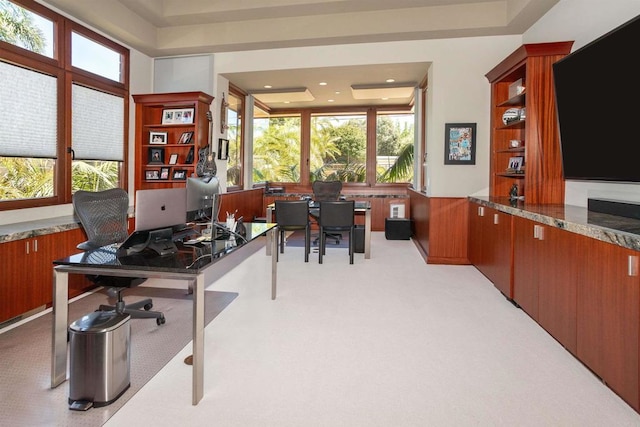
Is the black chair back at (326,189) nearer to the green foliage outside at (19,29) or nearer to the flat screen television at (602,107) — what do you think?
the flat screen television at (602,107)

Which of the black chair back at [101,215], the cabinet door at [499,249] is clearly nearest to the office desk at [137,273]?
the black chair back at [101,215]

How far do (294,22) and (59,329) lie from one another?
4.80 metres

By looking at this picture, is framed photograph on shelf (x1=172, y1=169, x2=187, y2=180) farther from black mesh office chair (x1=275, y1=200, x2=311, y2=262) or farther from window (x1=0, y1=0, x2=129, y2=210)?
black mesh office chair (x1=275, y1=200, x2=311, y2=262)

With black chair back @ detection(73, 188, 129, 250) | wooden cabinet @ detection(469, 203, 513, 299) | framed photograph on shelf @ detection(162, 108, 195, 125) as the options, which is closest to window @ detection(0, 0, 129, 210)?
framed photograph on shelf @ detection(162, 108, 195, 125)

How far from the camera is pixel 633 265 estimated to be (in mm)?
1868

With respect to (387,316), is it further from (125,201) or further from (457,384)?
(125,201)

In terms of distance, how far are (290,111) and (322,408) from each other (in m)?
7.87

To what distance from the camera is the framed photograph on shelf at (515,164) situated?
450cm

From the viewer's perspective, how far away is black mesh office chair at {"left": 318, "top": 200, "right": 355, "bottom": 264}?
5473mm

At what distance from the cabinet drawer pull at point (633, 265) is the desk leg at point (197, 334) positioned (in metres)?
Result: 2.13

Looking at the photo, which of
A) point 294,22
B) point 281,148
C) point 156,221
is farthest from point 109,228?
point 281,148

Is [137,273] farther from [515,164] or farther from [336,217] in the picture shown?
[515,164]

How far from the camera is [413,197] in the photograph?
7.41 meters

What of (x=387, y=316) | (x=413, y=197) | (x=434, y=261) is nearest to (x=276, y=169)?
(x=413, y=197)
